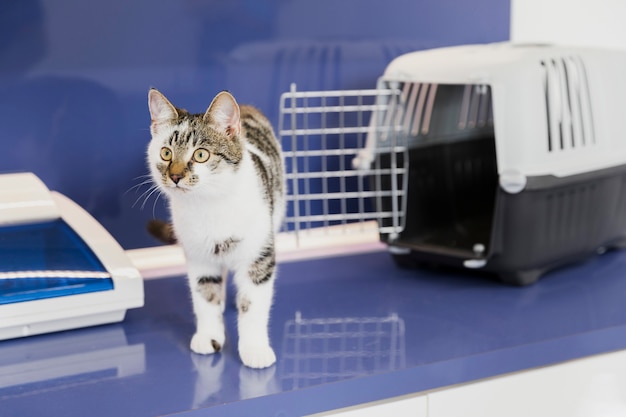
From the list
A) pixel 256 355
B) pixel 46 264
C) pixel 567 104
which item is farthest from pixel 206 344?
pixel 567 104

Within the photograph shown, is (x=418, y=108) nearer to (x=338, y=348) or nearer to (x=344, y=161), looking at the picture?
(x=344, y=161)

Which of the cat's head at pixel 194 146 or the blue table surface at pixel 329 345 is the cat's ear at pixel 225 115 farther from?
the blue table surface at pixel 329 345

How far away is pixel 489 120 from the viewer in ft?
6.17

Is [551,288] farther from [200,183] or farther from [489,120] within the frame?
[200,183]

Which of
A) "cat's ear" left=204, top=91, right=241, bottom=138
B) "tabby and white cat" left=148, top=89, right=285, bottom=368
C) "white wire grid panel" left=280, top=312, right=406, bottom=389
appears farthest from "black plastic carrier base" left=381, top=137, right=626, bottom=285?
"cat's ear" left=204, top=91, right=241, bottom=138

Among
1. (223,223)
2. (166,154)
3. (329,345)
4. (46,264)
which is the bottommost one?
(329,345)

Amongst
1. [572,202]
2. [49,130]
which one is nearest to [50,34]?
[49,130]

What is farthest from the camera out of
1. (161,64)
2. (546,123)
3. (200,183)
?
(161,64)

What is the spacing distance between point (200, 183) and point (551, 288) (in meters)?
0.78

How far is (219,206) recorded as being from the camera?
1185mm

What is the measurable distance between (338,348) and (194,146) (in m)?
0.40

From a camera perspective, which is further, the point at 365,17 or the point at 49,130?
the point at 365,17

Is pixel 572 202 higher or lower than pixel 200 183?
lower

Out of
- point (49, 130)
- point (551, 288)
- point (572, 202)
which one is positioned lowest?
point (551, 288)
